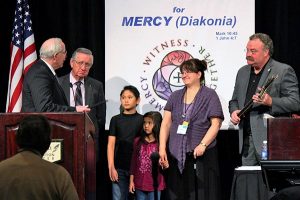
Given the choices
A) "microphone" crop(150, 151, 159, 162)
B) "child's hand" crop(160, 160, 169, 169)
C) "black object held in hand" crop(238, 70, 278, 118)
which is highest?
"black object held in hand" crop(238, 70, 278, 118)

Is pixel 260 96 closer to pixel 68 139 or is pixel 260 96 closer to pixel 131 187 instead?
pixel 131 187

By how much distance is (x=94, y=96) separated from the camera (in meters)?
7.05

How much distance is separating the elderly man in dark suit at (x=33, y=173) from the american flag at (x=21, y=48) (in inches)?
151

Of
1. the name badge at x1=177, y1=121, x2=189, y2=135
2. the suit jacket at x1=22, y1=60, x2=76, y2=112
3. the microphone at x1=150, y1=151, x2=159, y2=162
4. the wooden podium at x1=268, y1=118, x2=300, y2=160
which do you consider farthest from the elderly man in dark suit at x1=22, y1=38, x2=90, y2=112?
the wooden podium at x1=268, y1=118, x2=300, y2=160

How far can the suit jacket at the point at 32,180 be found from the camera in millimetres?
3762

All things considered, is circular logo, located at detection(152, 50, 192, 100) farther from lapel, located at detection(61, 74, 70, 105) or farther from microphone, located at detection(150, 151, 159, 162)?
microphone, located at detection(150, 151, 159, 162)

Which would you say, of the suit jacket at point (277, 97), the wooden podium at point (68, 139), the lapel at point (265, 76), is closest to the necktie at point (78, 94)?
the suit jacket at point (277, 97)

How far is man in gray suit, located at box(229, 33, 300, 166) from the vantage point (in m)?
6.27

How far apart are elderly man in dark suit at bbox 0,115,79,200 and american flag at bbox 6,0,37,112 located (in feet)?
12.6

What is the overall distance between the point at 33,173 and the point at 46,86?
1813mm

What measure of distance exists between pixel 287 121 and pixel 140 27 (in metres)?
3.10

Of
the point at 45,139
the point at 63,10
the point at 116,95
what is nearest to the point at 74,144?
the point at 45,139

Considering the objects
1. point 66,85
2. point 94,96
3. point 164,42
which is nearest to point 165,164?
point 94,96

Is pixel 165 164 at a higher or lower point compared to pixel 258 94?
lower
